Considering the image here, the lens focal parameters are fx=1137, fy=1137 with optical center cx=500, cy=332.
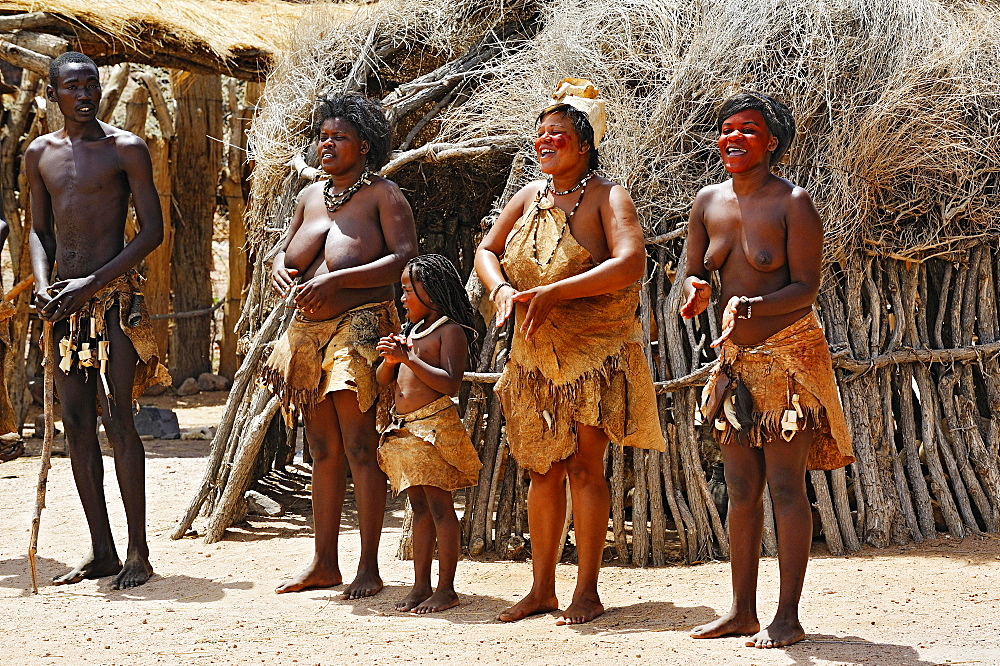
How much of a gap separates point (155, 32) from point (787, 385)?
218 inches

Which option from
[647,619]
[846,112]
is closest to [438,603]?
[647,619]

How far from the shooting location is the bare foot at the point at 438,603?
4.38 m

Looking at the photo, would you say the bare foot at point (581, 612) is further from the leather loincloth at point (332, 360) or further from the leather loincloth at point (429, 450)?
the leather loincloth at point (332, 360)

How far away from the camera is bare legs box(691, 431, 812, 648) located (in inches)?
149

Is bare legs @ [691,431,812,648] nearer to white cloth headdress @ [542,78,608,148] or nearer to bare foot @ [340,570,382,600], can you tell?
white cloth headdress @ [542,78,608,148]

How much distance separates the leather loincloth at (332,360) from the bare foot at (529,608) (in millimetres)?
946

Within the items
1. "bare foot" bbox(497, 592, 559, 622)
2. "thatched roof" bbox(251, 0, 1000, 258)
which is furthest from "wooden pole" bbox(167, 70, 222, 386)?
"bare foot" bbox(497, 592, 559, 622)

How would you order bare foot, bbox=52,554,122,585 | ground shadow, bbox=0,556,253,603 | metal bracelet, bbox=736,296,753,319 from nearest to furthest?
1. metal bracelet, bbox=736,296,753,319
2. ground shadow, bbox=0,556,253,603
3. bare foot, bbox=52,554,122,585

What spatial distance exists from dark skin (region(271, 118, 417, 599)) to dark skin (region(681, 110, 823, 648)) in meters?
1.40

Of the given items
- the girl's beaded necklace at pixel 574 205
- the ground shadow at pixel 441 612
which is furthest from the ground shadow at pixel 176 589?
the girl's beaded necklace at pixel 574 205

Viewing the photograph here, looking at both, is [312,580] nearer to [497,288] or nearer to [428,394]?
[428,394]

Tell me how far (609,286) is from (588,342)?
0.98ft

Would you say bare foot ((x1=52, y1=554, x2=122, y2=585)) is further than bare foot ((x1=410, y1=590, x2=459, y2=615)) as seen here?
Yes

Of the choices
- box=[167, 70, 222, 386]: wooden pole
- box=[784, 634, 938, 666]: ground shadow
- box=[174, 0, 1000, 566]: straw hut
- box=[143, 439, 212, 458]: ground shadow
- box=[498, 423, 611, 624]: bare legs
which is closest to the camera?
box=[784, 634, 938, 666]: ground shadow
